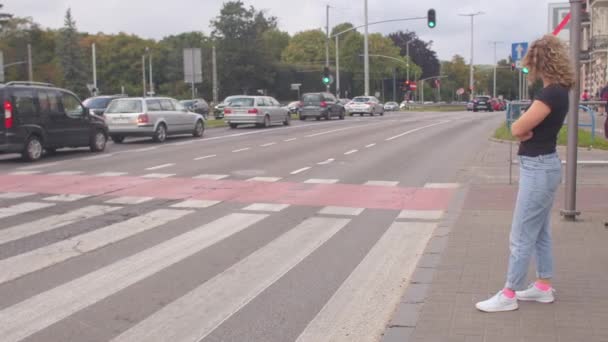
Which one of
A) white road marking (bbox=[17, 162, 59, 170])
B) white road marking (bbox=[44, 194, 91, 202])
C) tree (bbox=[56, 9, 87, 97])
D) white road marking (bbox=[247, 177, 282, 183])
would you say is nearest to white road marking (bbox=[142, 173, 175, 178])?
white road marking (bbox=[247, 177, 282, 183])

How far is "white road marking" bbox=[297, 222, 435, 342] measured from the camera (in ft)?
16.5

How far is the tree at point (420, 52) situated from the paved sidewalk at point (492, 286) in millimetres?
111551

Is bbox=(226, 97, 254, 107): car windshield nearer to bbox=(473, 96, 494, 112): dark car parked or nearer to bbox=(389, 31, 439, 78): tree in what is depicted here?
bbox=(473, 96, 494, 112): dark car parked

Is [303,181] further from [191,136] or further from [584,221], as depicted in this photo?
[191,136]

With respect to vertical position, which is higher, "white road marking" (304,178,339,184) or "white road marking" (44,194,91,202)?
"white road marking" (44,194,91,202)

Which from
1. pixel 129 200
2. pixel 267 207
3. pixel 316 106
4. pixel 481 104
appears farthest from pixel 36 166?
pixel 481 104

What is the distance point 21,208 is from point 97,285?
15.6 ft

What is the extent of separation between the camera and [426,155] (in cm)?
1912

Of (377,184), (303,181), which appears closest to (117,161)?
(303,181)

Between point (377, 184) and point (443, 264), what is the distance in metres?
6.46

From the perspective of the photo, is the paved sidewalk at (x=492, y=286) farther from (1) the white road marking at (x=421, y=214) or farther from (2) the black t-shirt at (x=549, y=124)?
(2) the black t-shirt at (x=549, y=124)

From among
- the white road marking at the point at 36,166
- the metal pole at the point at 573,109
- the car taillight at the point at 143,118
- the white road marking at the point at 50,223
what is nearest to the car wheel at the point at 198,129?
the car taillight at the point at 143,118

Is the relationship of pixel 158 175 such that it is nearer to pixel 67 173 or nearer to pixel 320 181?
pixel 67 173

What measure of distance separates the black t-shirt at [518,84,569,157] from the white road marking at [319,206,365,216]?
4.86 m
